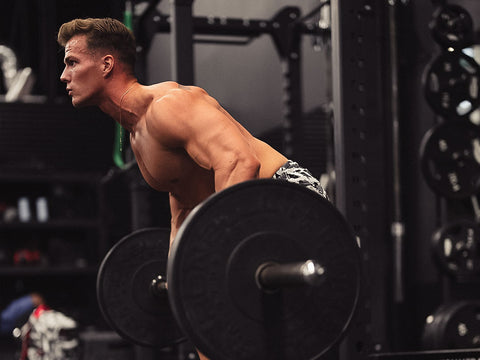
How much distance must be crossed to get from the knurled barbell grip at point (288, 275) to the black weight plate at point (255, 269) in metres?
0.02

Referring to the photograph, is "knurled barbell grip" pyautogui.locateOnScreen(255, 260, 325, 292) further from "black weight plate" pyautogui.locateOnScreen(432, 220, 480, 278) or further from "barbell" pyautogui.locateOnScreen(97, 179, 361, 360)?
"black weight plate" pyautogui.locateOnScreen(432, 220, 480, 278)

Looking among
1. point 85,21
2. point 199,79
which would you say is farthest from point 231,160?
point 199,79

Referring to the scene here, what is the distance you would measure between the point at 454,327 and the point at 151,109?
91.4 inches

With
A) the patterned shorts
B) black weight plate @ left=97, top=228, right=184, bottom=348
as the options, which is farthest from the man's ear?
black weight plate @ left=97, top=228, right=184, bottom=348

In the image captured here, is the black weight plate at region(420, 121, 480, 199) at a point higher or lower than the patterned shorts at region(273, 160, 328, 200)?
lower

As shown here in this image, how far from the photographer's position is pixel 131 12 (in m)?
4.10

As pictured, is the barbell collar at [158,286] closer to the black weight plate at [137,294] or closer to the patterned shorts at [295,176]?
the black weight plate at [137,294]

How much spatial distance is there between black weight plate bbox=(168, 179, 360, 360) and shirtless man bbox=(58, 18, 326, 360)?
0.94 ft

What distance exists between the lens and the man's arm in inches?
67.3

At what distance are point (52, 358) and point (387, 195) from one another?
7.35 feet

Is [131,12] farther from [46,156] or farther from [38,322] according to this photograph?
[46,156]

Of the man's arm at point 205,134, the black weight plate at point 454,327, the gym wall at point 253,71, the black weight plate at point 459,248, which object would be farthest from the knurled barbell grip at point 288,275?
the gym wall at point 253,71

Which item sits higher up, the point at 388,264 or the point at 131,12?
the point at 131,12

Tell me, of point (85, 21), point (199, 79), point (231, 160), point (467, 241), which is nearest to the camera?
point (231, 160)
